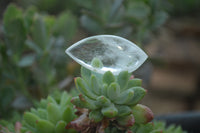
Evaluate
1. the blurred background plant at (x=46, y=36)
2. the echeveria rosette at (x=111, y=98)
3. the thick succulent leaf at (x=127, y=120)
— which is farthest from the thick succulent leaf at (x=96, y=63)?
the blurred background plant at (x=46, y=36)

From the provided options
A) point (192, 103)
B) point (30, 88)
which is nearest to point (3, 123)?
point (30, 88)

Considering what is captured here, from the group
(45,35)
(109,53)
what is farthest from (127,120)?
(45,35)

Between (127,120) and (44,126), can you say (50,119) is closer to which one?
(44,126)

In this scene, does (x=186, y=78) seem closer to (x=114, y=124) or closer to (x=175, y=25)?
(x=175, y=25)

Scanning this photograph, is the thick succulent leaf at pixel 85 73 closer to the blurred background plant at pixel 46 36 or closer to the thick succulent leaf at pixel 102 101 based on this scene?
the thick succulent leaf at pixel 102 101

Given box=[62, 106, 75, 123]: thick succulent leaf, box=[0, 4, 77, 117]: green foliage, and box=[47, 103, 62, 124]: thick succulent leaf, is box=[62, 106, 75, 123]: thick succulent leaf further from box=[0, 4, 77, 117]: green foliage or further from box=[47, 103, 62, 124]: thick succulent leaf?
box=[0, 4, 77, 117]: green foliage

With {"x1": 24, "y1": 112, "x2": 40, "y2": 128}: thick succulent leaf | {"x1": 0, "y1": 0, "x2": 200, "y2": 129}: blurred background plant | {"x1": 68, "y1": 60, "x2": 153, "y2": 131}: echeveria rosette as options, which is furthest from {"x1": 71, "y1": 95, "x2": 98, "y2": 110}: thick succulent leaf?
{"x1": 0, "y1": 0, "x2": 200, "y2": 129}: blurred background plant
